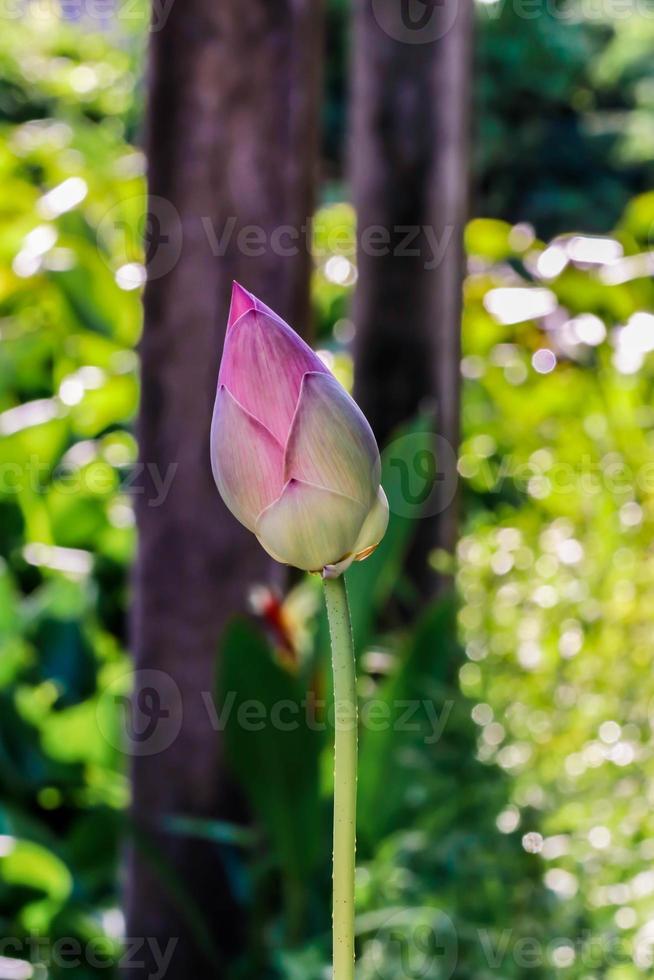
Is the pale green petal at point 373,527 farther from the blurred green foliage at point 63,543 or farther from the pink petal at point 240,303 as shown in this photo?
the blurred green foliage at point 63,543

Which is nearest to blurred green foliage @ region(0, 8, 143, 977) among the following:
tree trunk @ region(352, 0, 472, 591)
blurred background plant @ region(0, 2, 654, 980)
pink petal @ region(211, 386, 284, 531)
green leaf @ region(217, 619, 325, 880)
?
blurred background plant @ region(0, 2, 654, 980)

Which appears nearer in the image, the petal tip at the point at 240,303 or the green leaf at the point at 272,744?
the petal tip at the point at 240,303

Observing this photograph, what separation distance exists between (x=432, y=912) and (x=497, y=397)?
1413 mm

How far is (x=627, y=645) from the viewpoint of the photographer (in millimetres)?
1072

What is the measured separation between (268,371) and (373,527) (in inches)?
1.7

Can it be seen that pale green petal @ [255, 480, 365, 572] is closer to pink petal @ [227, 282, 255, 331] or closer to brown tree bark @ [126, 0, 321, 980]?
pink petal @ [227, 282, 255, 331]

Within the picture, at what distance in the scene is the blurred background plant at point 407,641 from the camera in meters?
0.95

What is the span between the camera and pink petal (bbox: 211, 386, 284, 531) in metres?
0.28

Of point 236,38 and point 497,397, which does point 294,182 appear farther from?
point 497,397

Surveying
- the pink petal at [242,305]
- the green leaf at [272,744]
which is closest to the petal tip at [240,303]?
the pink petal at [242,305]

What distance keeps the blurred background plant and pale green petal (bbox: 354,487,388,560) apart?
1.94 feet

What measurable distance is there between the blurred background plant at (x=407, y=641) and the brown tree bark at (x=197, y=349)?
0.05 m

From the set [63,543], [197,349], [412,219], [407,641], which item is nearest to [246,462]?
[197,349]

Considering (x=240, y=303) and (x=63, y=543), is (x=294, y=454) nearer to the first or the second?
(x=240, y=303)
